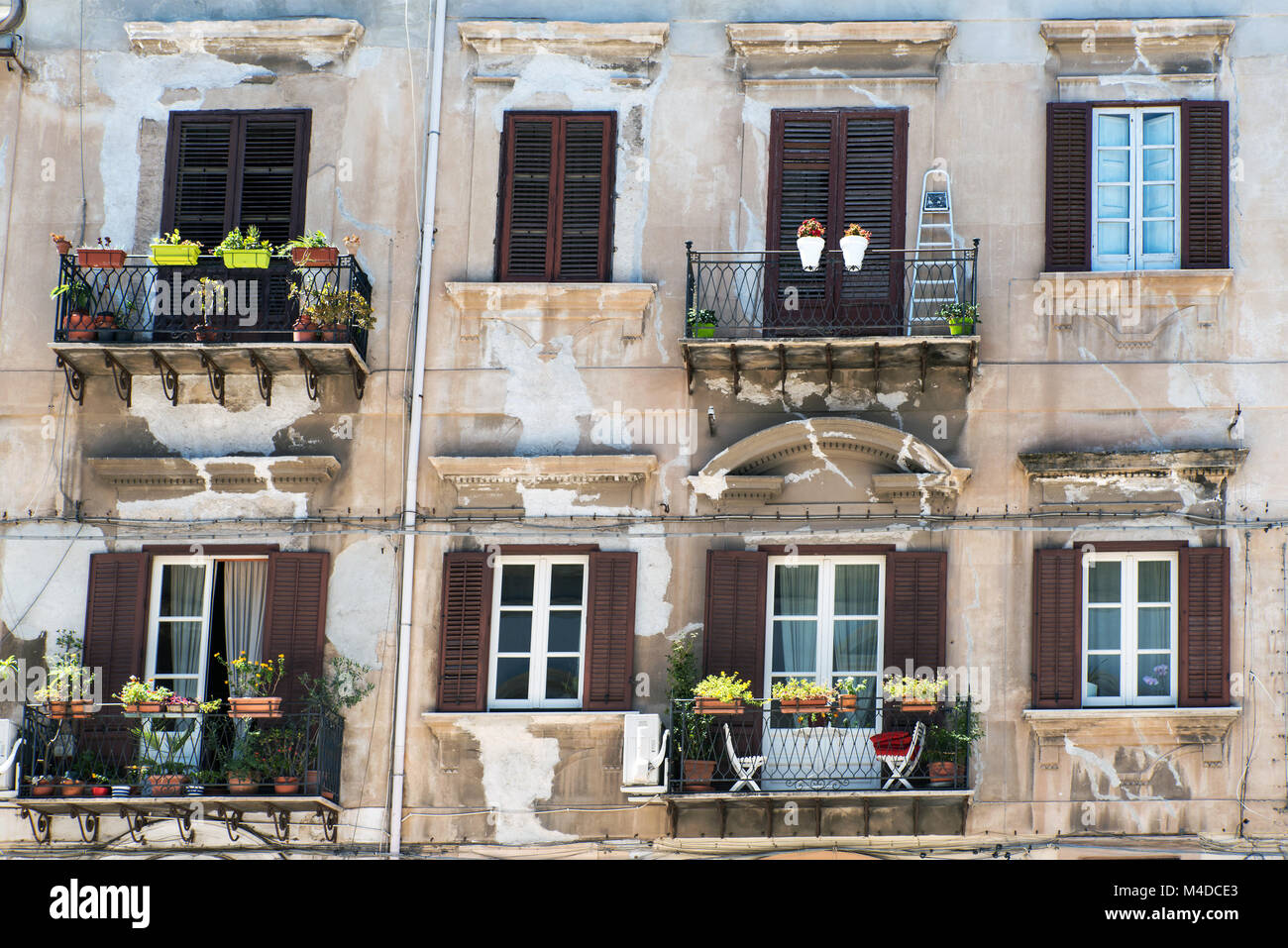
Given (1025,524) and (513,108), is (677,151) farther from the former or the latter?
(1025,524)

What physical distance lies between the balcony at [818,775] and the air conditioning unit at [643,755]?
0.14 metres

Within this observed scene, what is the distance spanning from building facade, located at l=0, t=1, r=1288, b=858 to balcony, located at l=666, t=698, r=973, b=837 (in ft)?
0.14

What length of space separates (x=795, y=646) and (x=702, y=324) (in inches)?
117

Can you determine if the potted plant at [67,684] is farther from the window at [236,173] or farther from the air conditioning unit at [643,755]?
the air conditioning unit at [643,755]

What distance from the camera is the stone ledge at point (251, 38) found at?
2145 centimetres

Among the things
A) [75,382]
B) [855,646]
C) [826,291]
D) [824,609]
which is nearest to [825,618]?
[824,609]

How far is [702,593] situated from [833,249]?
342 cm

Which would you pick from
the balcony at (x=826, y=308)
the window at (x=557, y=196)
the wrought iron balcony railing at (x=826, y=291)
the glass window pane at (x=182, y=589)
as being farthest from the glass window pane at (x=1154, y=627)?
the glass window pane at (x=182, y=589)

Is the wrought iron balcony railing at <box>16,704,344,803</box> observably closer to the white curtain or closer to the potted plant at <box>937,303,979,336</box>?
the white curtain

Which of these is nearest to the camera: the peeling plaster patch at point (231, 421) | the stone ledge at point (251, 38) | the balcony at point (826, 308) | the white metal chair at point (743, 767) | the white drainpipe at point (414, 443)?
the white metal chair at point (743, 767)

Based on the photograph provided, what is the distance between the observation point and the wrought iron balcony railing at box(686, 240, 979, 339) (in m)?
20.4

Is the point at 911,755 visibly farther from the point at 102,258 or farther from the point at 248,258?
the point at 102,258

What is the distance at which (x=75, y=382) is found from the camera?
20.9m

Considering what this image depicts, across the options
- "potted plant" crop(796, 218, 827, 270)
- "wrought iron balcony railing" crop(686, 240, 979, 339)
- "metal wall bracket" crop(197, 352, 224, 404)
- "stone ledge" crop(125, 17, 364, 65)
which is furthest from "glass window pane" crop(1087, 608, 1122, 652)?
→ "stone ledge" crop(125, 17, 364, 65)
